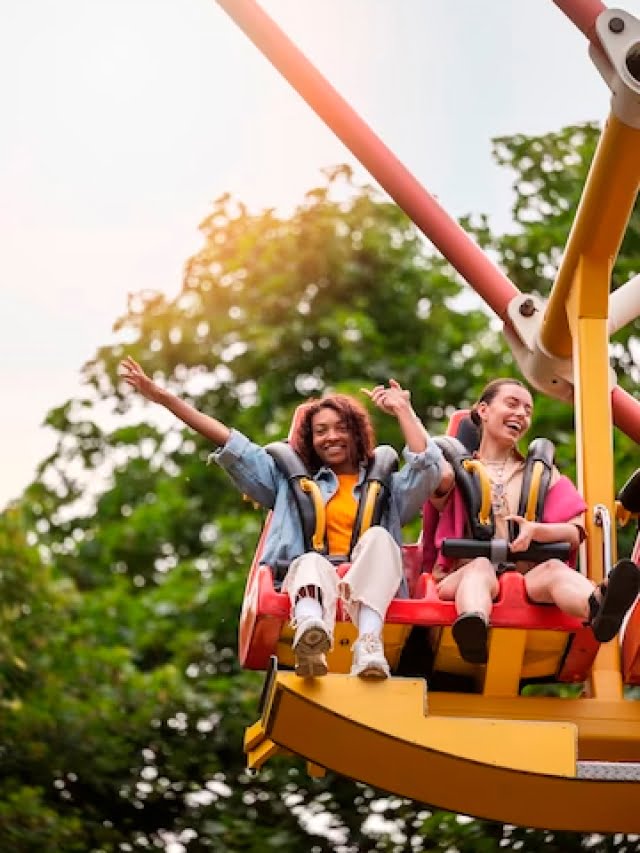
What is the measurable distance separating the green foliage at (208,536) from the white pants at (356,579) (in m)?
3.67

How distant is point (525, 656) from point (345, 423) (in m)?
0.91

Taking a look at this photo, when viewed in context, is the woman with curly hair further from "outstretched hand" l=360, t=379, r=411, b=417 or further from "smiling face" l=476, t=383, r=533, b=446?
"smiling face" l=476, t=383, r=533, b=446

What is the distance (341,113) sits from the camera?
7.83 meters

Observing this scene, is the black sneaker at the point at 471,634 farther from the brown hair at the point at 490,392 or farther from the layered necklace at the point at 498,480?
the brown hair at the point at 490,392

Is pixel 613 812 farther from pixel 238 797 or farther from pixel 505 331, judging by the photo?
pixel 238 797

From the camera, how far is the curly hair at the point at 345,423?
723 centimetres

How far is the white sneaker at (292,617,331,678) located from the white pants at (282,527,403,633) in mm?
104

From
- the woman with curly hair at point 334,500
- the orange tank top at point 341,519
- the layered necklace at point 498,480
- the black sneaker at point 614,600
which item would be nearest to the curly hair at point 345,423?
the woman with curly hair at point 334,500

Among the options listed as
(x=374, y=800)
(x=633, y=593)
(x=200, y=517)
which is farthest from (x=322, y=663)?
(x=200, y=517)

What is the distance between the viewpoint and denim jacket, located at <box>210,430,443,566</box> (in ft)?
22.8

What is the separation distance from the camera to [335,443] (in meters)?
7.21

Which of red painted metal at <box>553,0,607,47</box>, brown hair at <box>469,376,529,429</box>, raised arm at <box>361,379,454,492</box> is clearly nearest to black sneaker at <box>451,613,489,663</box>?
raised arm at <box>361,379,454,492</box>

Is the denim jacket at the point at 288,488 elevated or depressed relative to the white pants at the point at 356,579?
elevated

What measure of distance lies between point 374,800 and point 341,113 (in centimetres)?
616
